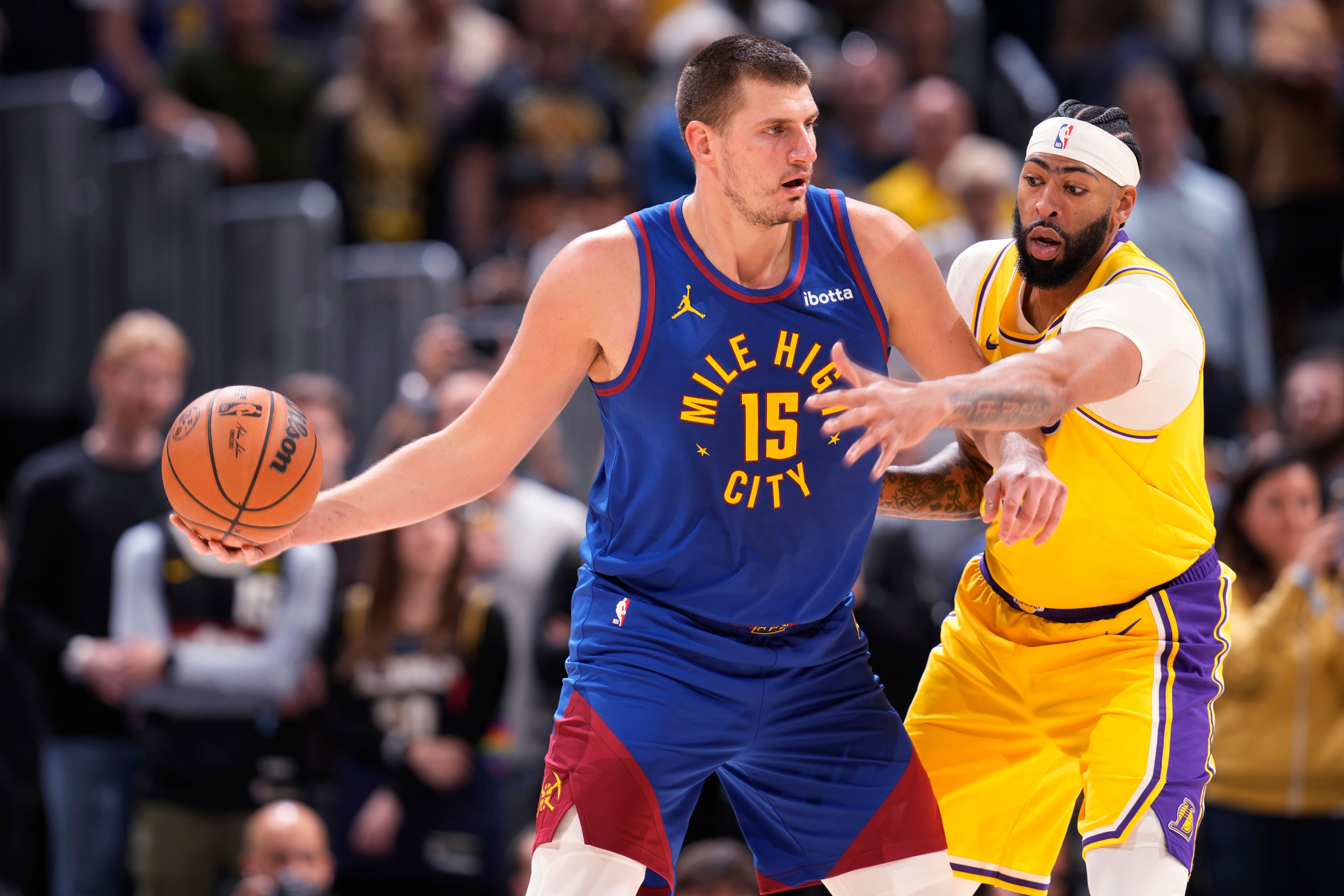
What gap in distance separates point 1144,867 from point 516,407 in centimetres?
190

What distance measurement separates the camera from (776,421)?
4.03 m

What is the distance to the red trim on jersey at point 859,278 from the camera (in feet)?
13.6

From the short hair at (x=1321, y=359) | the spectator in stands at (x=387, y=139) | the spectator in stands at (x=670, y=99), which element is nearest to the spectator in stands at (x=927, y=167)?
the spectator in stands at (x=670, y=99)

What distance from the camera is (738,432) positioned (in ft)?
13.2

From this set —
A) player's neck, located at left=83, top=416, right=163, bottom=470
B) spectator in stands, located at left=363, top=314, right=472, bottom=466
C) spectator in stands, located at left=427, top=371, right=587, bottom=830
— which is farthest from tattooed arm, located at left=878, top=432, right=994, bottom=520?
player's neck, located at left=83, top=416, right=163, bottom=470

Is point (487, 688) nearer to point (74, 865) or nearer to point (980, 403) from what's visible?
point (74, 865)

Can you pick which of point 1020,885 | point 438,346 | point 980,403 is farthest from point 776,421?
point 438,346

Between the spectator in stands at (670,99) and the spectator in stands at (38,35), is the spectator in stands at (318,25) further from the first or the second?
the spectator in stands at (670,99)

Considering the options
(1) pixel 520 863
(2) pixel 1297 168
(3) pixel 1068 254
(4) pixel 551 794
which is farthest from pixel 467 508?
(2) pixel 1297 168

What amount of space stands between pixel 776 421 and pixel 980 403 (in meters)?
0.58

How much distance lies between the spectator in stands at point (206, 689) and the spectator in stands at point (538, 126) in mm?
3050

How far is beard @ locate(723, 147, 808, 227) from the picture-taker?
4.00 metres

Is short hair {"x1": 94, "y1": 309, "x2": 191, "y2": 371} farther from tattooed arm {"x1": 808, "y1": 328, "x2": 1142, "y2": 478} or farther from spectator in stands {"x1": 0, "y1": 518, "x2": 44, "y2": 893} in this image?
tattooed arm {"x1": 808, "y1": 328, "x2": 1142, "y2": 478}

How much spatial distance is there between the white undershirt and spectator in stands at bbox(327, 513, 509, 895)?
138 inches
